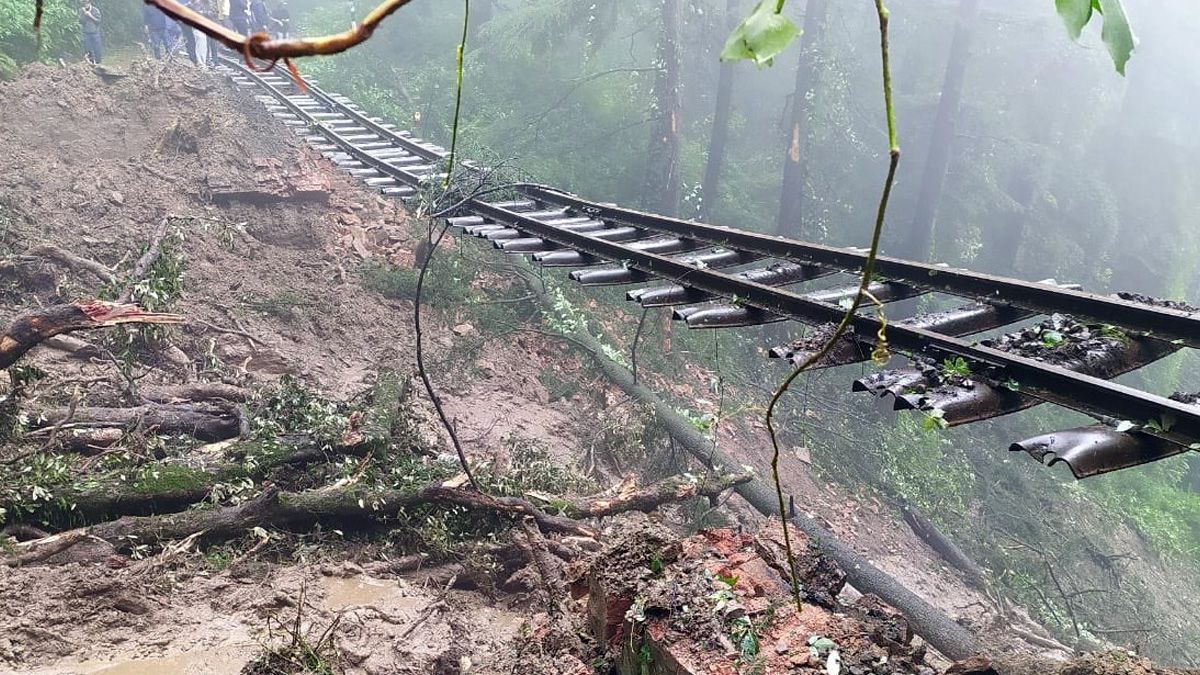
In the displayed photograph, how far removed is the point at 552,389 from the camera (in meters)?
9.80

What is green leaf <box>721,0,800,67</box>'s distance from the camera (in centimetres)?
101

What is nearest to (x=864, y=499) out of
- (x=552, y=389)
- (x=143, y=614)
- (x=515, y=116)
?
(x=552, y=389)

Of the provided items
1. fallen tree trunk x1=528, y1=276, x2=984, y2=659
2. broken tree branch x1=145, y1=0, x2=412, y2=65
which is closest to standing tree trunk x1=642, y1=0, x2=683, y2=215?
fallen tree trunk x1=528, y1=276, x2=984, y2=659

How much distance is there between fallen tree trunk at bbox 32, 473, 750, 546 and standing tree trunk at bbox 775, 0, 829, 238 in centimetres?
1268

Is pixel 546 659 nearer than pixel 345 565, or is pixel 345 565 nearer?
pixel 546 659

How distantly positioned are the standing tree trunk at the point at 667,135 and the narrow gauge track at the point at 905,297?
29.3 feet

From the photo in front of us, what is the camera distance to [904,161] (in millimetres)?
20656

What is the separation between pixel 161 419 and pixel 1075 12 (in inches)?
260

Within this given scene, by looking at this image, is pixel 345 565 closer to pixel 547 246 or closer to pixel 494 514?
pixel 494 514

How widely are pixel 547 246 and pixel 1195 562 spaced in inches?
594

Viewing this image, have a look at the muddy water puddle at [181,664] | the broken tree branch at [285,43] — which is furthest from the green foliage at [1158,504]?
the broken tree branch at [285,43]

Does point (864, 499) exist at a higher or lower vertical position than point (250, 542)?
lower

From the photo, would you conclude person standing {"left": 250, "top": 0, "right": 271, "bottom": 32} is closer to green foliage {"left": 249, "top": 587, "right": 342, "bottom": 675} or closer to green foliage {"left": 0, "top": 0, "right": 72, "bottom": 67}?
green foliage {"left": 0, "top": 0, "right": 72, "bottom": 67}

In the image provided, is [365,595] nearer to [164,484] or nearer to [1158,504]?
[164,484]
